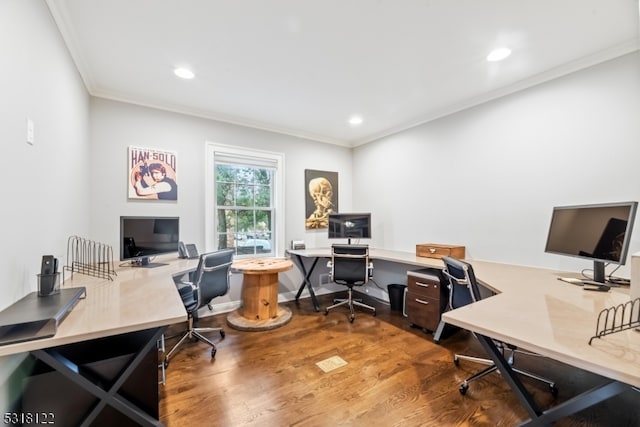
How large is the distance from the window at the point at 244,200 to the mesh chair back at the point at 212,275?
76cm

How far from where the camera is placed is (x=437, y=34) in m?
1.97

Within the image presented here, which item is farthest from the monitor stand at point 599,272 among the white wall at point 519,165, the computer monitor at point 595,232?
the white wall at point 519,165

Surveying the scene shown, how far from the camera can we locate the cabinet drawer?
2.79 metres

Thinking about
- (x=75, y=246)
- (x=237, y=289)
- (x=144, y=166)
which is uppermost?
(x=144, y=166)

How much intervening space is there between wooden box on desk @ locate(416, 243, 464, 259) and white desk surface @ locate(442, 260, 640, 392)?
3.06 ft

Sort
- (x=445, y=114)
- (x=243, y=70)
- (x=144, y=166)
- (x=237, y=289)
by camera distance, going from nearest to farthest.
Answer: (x=243, y=70) → (x=144, y=166) → (x=445, y=114) → (x=237, y=289)

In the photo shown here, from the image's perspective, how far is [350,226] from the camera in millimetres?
3930

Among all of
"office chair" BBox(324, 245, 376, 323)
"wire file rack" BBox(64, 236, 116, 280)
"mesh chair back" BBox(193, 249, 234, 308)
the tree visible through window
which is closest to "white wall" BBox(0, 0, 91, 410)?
"wire file rack" BBox(64, 236, 116, 280)

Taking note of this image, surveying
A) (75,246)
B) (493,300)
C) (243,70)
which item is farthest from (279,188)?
(493,300)

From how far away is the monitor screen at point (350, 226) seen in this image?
3.87 metres

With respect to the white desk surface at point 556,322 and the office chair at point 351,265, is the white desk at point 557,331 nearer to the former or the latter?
the white desk surface at point 556,322

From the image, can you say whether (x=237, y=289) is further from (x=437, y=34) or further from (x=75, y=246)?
(x=437, y=34)

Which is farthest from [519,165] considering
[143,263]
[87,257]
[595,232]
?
[87,257]

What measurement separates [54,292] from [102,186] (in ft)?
5.62
